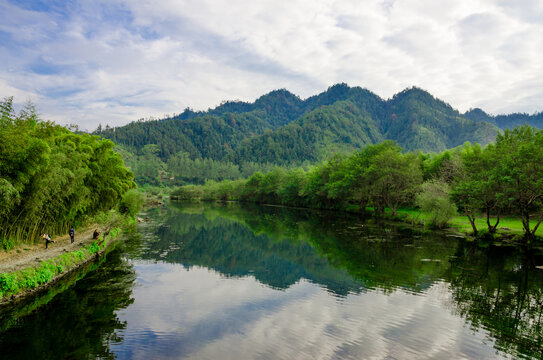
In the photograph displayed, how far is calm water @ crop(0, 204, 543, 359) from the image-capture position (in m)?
17.4

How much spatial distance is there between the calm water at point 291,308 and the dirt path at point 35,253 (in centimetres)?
313

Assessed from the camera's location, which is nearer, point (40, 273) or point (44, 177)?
point (40, 273)

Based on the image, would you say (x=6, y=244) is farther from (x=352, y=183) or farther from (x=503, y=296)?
(x=352, y=183)

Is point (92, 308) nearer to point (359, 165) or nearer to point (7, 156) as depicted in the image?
point (7, 156)

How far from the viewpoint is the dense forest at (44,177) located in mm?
23578

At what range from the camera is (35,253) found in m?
30.2

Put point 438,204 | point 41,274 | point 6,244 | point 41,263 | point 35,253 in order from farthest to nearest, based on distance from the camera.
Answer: point 438,204 → point 35,253 → point 6,244 → point 41,263 → point 41,274

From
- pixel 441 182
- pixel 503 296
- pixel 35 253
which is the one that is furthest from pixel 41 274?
pixel 441 182

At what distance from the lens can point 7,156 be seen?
23281 millimetres

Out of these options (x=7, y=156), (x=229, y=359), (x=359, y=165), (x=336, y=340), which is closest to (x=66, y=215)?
(x=7, y=156)

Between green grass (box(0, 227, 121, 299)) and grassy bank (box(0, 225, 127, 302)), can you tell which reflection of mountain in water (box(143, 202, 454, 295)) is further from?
green grass (box(0, 227, 121, 299))

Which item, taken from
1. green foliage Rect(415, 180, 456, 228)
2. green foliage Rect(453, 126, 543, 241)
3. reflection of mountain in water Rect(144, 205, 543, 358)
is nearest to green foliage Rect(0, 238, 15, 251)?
reflection of mountain in water Rect(144, 205, 543, 358)

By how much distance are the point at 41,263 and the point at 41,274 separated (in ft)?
6.32

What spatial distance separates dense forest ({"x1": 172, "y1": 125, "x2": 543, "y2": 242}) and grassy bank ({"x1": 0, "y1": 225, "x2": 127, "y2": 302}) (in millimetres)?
50167
